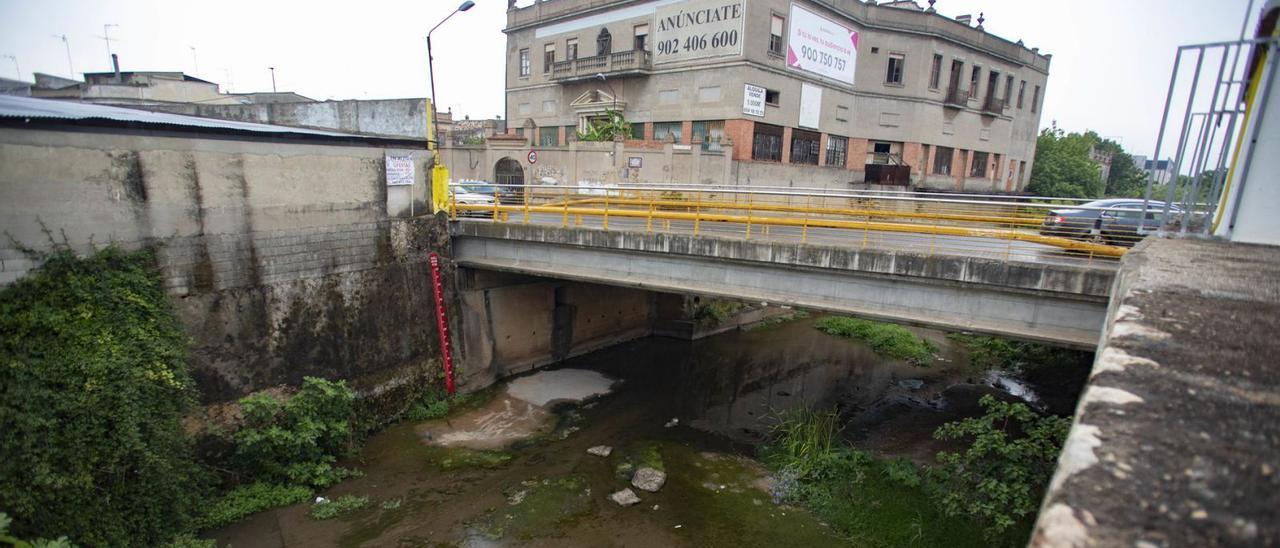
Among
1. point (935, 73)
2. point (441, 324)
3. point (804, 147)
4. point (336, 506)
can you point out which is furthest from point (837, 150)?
point (336, 506)

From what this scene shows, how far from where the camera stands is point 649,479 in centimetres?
1087

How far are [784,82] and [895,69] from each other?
9.30 meters

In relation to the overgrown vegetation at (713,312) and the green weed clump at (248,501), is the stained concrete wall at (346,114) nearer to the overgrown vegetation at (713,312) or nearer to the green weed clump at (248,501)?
the green weed clump at (248,501)

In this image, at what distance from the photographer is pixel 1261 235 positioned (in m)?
6.70

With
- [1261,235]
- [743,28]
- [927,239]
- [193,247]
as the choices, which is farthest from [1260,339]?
[743,28]

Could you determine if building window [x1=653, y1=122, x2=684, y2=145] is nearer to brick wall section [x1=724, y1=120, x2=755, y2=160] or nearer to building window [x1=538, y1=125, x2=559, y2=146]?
brick wall section [x1=724, y1=120, x2=755, y2=160]

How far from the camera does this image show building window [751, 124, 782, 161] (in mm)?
28981

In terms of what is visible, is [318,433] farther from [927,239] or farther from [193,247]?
[927,239]

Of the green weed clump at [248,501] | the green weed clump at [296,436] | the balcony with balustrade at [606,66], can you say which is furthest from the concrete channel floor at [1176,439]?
the balcony with balustrade at [606,66]

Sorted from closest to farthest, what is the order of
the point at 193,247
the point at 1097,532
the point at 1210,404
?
1. the point at 1097,532
2. the point at 1210,404
3. the point at 193,247

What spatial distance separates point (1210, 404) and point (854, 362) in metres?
17.7

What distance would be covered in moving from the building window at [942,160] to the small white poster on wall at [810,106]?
9.79m

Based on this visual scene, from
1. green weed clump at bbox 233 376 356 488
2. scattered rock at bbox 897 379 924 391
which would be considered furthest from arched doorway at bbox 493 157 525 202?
scattered rock at bbox 897 379 924 391

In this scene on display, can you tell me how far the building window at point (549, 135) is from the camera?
35906 millimetres
